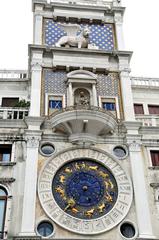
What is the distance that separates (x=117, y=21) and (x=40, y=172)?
37.4 ft

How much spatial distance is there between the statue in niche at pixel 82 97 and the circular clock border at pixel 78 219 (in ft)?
9.39

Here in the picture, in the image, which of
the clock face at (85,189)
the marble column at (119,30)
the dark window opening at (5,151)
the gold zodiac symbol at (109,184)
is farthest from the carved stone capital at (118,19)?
the gold zodiac symbol at (109,184)

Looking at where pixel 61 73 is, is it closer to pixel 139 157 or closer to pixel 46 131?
pixel 46 131

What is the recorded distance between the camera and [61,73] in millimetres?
20859

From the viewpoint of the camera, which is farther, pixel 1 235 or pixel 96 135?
pixel 96 135

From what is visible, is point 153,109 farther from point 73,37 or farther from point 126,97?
point 73,37

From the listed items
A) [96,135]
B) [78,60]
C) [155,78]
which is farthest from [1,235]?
[155,78]

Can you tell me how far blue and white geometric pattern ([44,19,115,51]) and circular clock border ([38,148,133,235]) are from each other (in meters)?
7.36

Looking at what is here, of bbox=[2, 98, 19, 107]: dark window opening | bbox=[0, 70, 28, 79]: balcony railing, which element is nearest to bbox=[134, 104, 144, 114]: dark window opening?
bbox=[0, 70, 28, 79]: balcony railing

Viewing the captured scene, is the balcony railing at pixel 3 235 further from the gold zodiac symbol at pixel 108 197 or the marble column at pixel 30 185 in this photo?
the gold zodiac symbol at pixel 108 197

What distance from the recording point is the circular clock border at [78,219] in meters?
15.8

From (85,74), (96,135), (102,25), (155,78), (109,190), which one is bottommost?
(109,190)

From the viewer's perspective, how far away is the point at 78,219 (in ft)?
52.2

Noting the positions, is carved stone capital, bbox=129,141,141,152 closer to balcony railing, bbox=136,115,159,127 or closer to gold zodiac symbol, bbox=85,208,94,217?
balcony railing, bbox=136,115,159,127
